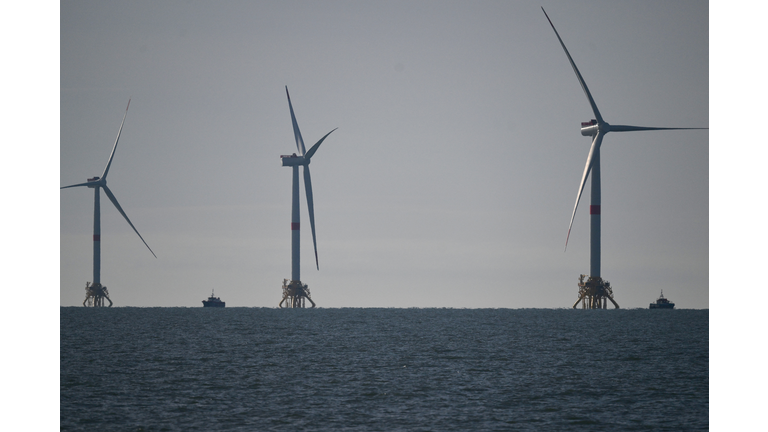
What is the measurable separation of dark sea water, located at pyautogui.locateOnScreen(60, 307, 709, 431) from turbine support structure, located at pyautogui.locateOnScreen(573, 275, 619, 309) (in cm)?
8979

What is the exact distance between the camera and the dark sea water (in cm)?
4469

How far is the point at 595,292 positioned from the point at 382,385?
468 ft

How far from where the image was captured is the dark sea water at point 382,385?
4469cm

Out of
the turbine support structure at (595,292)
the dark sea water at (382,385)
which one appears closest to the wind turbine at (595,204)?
the turbine support structure at (595,292)

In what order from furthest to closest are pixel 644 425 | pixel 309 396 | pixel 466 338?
pixel 466 338
pixel 309 396
pixel 644 425

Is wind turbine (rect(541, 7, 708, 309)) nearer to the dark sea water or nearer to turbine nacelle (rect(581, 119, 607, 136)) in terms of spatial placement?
turbine nacelle (rect(581, 119, 607, 136))

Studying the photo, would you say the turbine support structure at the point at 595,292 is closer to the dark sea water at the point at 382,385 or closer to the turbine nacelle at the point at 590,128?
the turbine nacelle at the point at 590,128

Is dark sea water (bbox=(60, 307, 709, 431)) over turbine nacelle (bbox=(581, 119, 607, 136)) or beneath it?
beneath

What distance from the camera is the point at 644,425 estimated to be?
43719 mm

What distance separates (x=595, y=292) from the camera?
192 meters

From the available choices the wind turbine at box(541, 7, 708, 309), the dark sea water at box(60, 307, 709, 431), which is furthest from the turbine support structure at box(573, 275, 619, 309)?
the dark sea water at box(60, 307, 709, 431)
